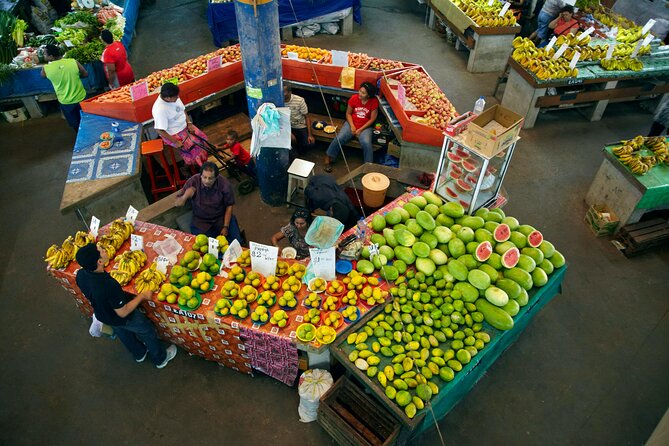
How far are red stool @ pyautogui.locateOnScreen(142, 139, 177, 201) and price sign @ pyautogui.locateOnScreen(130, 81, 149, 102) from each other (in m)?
0.73

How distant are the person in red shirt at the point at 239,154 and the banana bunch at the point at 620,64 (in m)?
7.38

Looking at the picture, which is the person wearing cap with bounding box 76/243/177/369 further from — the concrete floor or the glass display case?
the glass display case

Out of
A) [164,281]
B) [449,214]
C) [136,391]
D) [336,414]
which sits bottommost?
[136,391]

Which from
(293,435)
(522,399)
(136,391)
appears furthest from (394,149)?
(136,391)

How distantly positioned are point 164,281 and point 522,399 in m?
4.18

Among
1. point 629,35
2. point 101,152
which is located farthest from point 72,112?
point 629,35

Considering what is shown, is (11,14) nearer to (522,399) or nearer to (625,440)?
(522,399)

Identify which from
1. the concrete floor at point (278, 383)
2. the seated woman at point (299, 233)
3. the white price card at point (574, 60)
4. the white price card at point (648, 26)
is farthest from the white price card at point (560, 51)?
the seated woman at point (299, 233)

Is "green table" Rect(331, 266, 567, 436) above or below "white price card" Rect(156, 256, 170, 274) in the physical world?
below

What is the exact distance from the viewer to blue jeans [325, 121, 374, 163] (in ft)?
24.3

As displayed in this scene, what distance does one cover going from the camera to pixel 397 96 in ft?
23.2

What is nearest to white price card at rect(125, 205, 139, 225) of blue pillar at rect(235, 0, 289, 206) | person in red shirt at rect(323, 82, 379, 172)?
blue pillar at rect(235, 0, 289, 206)

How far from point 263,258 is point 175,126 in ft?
10.3

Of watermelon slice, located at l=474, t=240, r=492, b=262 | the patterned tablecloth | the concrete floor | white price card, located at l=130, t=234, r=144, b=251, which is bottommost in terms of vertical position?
the concrete floor
